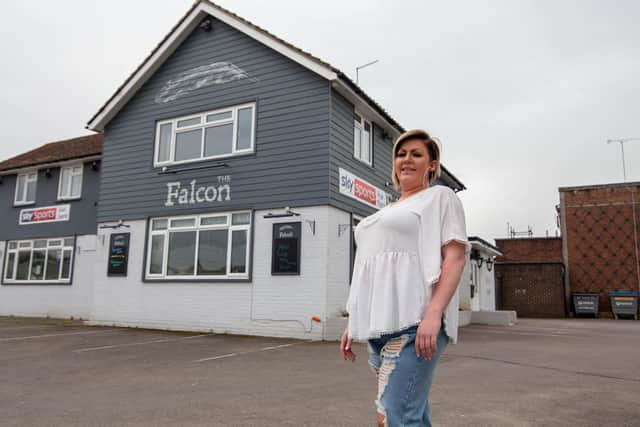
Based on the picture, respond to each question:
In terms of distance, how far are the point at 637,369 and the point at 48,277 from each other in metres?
17.1

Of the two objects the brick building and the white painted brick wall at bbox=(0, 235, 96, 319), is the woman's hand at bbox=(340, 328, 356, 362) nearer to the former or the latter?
the white painted brick wall at bbox=(0, 235, 96, 319)

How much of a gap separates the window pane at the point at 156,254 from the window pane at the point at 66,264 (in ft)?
16.6

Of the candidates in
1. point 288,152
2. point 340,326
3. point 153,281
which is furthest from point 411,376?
point 153,281

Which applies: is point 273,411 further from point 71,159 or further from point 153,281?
point 71,159

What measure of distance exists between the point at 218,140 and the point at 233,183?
4.62 ft

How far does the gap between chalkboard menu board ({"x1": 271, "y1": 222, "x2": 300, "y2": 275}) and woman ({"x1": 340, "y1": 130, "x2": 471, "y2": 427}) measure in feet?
30.6

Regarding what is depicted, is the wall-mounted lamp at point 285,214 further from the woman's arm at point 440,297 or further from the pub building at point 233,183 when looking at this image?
the woman's arm at point 440,297

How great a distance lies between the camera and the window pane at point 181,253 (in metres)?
13.1

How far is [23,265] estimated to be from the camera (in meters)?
18.2

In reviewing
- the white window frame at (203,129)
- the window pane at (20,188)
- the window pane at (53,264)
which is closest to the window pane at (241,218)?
the white window frame at (203,129)

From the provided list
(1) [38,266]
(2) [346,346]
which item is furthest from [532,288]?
(2) [346,346]

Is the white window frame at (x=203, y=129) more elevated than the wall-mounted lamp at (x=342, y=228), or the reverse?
the white window frame at (x=203, y=129)

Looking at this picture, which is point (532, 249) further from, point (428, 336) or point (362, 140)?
point (428, 336)

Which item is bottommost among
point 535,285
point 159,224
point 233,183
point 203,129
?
point 535,285
